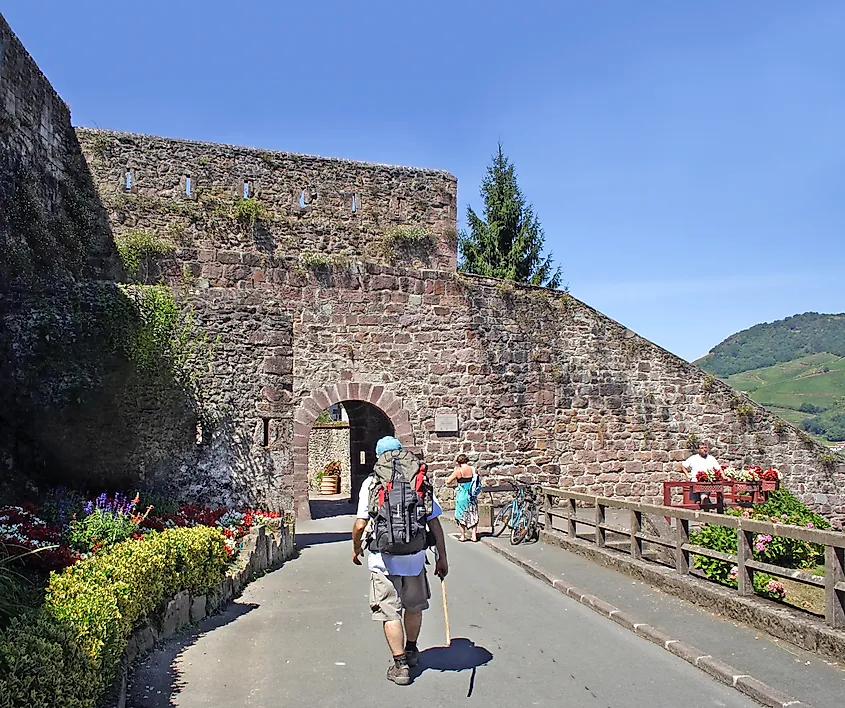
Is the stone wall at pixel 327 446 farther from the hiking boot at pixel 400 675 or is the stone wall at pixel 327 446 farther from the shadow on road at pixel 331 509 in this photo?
the hiking boot at pixel 400 675

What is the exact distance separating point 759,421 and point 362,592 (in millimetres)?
12313

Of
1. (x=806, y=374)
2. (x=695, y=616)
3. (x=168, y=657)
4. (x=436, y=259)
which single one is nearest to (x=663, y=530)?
(x=695, y=616)

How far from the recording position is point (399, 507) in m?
5.59

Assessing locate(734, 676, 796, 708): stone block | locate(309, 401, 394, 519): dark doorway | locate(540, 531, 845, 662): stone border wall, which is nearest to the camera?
locate(734, 676, 796, 708): stone block

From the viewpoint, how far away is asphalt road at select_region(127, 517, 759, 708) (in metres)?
5.24

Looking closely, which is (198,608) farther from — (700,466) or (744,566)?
(700,466)

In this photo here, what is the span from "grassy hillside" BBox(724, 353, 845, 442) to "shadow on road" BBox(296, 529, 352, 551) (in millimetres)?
70058

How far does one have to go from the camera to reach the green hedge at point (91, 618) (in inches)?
153

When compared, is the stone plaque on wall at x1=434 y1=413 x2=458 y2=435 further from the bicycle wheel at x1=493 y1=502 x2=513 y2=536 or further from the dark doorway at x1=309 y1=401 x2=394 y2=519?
the dark doorway at x1=309 y1=401 x2=394 y2=519

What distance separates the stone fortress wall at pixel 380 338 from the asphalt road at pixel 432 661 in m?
4.89

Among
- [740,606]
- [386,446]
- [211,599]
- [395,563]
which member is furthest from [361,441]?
[395,563]

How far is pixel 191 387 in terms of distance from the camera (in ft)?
39.8

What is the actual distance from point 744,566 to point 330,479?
806 inches

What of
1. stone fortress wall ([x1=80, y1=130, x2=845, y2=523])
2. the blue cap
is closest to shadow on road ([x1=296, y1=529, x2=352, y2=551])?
stone fortress wall ([x1=80, y1=130, x2=845, y2=523])
